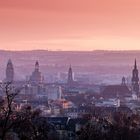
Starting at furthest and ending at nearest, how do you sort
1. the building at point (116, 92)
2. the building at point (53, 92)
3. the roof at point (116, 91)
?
the building at point (53, 92), the roof at point (116, 91), the building at point (116, 92)

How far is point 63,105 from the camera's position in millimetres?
98438

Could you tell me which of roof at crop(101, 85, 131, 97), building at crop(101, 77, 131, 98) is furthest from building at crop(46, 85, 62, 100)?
building at crop(101, 77, 131, 98)

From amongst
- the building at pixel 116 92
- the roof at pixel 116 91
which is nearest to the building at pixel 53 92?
the roof at pixel 116 91

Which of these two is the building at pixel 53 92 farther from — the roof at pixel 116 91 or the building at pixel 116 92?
the building at pixel 116 92

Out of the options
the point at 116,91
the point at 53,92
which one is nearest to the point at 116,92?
the point at 116,91

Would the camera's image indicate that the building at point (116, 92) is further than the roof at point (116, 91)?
No

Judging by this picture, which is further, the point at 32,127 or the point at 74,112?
the point at 74,112

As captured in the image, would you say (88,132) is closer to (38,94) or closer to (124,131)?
(124,131)

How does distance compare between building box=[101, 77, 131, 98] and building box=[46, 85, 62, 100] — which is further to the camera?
building box=[46, 85, 62, 100]

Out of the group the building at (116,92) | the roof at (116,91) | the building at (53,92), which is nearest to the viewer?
the building at (116,92)

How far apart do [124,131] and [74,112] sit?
49175 millimetres

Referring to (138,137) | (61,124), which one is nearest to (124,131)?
(138,137)

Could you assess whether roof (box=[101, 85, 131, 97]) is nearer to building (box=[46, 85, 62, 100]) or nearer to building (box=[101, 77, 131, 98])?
building (box=[101, 77, 131, 98])

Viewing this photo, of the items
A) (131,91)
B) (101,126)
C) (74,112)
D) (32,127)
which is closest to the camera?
(32,127)
